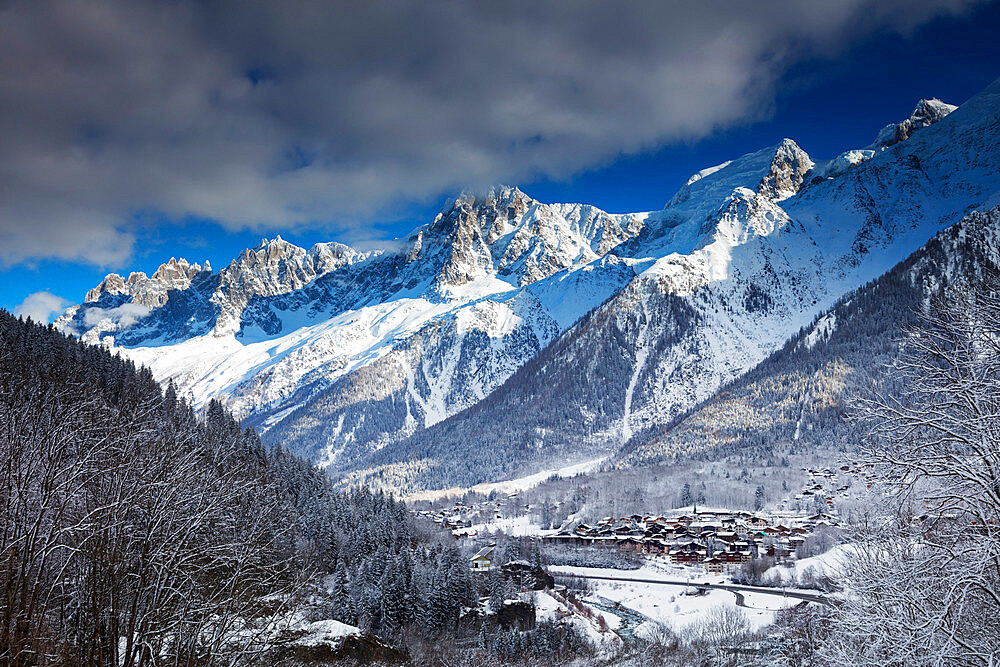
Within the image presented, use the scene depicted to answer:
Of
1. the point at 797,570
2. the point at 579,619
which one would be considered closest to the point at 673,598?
the point at 579,619

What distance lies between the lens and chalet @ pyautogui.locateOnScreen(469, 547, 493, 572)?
77688mm

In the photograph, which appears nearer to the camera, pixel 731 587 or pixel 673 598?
pixel 673 598

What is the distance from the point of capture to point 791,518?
362 ft

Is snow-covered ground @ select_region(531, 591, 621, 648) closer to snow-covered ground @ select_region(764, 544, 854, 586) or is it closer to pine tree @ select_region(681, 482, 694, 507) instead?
snow-covered ground @ select_region(764, 544, 854, 586)

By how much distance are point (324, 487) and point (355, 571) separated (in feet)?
84.8

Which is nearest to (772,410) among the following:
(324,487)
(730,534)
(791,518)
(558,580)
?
(791,518)

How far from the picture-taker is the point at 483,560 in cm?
8412

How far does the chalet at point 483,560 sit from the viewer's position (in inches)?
3059

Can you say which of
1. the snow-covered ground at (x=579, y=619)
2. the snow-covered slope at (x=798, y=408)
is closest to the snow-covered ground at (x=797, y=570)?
the snow-covered ground at (x=579, y=619)

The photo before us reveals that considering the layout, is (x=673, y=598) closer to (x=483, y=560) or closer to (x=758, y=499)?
(x=483, y=560)

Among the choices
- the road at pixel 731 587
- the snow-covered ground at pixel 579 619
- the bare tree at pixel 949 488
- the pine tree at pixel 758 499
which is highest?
the bare tree at pixel 949 488

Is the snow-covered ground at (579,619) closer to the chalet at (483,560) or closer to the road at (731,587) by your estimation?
the chalet at (483,560)

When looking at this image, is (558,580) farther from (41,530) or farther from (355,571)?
(41,530)

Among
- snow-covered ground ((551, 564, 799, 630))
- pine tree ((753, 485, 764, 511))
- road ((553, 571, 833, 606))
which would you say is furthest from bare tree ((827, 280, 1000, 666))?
pine tree ((753, 485, 764, 511))
